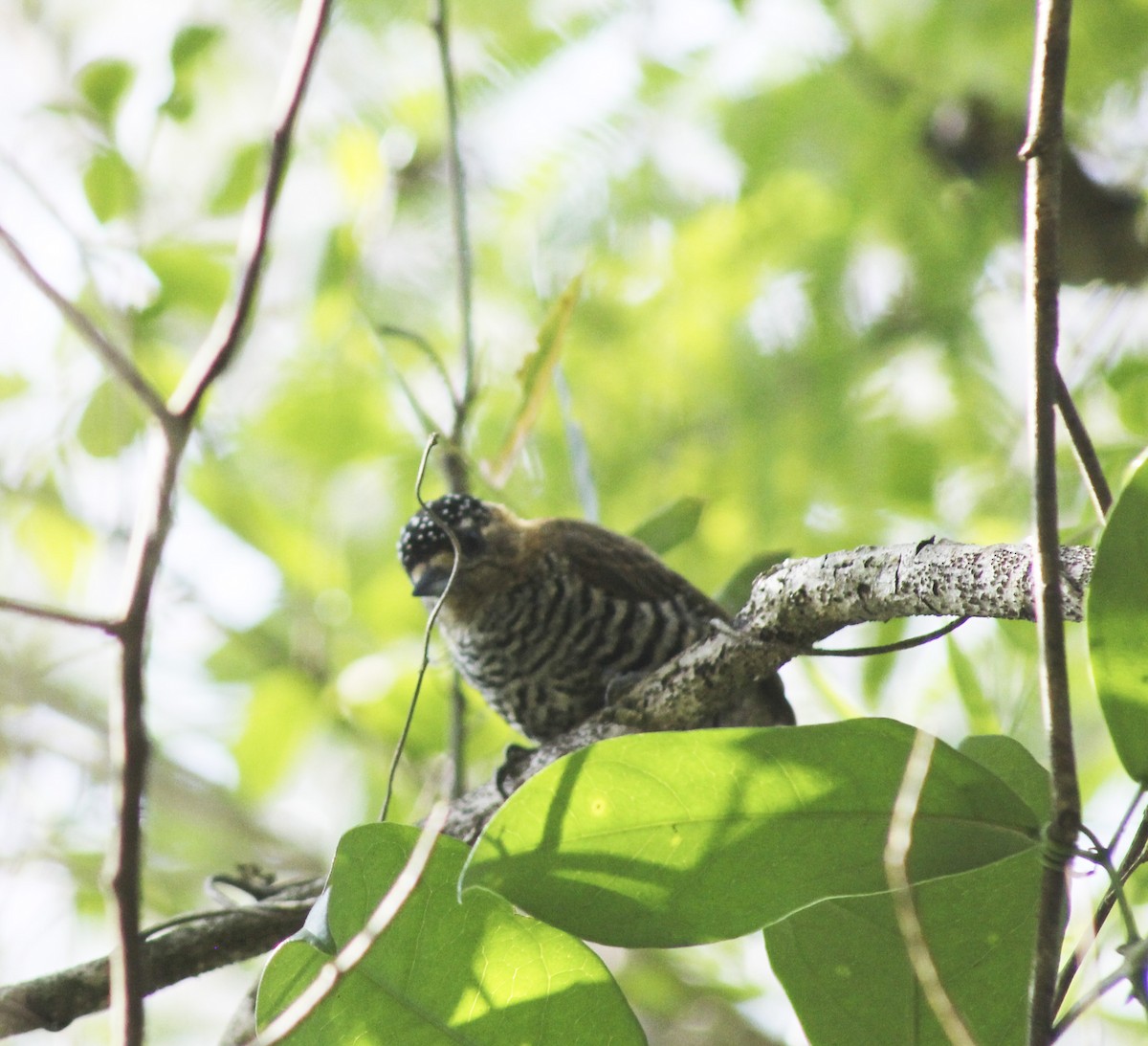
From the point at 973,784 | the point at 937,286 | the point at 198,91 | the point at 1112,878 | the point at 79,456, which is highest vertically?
the point at 198,91

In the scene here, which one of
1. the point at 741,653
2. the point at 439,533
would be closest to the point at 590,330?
the point at 439,533

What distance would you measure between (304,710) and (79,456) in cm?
92

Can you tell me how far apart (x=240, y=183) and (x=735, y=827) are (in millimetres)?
2237

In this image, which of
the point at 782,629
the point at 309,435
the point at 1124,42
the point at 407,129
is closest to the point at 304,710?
the point at 309,435

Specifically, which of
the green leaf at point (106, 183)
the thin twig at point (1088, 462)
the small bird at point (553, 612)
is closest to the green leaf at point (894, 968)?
the thin twig at point (1088, 462)

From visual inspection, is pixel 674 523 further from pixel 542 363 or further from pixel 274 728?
pixel 274 728

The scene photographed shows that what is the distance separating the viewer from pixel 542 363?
2.31 m

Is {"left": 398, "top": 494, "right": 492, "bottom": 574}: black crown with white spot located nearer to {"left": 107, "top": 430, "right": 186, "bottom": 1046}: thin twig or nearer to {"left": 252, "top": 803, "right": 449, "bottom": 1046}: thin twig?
{"left": 252, "top": 803, "right": 449, "bottom": 1046}: thin twig

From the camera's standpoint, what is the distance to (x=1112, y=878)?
1.07 m

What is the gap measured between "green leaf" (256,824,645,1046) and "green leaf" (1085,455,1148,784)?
569 millimetres

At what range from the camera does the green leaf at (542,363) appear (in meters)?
2.25

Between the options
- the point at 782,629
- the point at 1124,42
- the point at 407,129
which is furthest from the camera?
the point at 407,129

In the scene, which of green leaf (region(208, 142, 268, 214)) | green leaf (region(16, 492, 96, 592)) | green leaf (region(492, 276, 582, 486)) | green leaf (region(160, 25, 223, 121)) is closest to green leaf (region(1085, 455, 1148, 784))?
green leaf (region(492, 276, 582, 486))

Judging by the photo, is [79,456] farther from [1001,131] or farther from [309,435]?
[1001,131]
